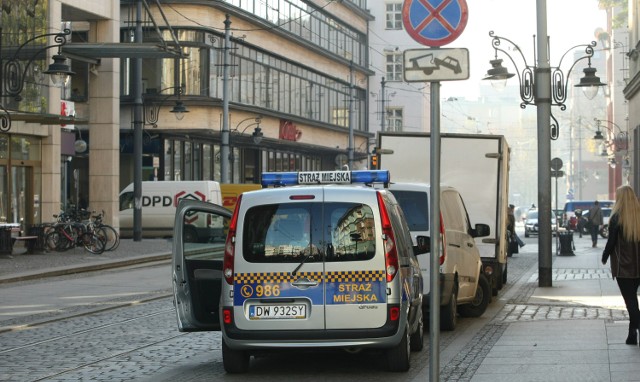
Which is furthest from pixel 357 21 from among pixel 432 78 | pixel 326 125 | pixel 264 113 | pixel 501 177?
pixel 432 78

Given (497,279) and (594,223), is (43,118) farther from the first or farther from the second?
(594,223)

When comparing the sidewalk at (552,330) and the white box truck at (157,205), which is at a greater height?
the white box truck at (157,205)

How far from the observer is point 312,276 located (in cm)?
1048

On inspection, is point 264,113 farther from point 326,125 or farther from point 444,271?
point 444,271

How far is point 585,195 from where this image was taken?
469 feet

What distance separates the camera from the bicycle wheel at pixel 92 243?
3375cm

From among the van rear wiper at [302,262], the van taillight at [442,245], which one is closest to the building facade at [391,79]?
the van taillight at [442,245]

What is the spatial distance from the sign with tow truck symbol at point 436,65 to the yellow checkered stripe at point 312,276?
8.19 feet

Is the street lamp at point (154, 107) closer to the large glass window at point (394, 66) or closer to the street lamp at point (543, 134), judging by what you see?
the street lamp at point (543, 134)

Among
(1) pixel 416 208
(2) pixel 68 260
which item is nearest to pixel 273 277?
(1) pixel 416 208

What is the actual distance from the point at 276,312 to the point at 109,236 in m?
26.1

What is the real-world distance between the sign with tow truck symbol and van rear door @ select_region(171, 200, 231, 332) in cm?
365

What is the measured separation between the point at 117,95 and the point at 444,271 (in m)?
28.6

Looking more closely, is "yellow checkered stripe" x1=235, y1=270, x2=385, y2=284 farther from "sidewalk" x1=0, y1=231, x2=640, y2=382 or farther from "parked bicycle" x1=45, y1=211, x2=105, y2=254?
"parked bicycle" x1=45, y1=211, x2=105, y2=254
